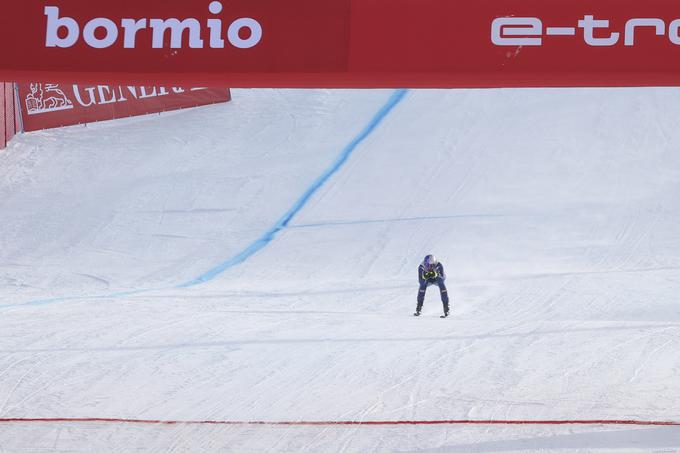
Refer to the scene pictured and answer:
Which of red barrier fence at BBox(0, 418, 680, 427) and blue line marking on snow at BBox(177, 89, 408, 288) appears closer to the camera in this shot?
red barrier fence at BBox(0, 418, 680, 427)

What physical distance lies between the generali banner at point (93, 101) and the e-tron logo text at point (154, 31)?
15564 millimetres

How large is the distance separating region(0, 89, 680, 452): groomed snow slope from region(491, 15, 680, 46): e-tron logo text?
2.37m

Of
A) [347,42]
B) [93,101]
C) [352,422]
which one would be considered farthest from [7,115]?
[347,42]

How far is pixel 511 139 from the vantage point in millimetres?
19781

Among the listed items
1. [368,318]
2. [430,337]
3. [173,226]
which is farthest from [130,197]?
[430,337]

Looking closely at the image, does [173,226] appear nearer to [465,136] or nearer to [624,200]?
[465,136]

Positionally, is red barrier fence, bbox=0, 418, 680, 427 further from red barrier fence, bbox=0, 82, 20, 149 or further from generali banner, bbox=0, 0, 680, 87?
red barrier fence, bbox=0, 82, 20, 149

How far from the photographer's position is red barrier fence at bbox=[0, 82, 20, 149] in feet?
65.6

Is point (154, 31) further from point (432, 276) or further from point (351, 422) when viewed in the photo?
point (432, 276)

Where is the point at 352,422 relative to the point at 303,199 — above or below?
above

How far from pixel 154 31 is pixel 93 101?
16.5m

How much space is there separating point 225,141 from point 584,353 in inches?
495

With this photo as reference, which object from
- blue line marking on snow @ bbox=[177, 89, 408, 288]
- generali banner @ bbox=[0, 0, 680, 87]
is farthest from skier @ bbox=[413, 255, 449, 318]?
generali banner @ bbox=[0, 0, 680, 87]

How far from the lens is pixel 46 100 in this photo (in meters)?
21.0
